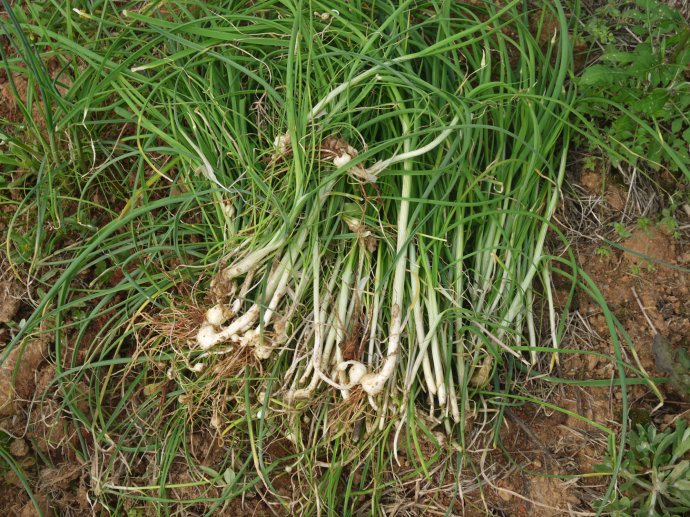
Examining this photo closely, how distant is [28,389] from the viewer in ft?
4.54

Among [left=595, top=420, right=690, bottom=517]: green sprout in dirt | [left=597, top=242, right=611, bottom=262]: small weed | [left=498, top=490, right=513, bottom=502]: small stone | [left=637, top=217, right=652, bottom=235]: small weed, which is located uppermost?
[left=637, top=217, right=652, bottom=235]: small weed

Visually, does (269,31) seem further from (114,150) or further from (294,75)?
(114,150)

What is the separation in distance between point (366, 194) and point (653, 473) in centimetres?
91

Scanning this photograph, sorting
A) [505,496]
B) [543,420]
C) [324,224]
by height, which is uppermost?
[324,224]

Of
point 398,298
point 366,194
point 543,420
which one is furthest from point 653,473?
point 366,194

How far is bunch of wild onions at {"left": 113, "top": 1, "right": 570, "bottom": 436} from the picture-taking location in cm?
115

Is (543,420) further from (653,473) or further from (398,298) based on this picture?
(398,298)

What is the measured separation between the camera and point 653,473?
1124mm

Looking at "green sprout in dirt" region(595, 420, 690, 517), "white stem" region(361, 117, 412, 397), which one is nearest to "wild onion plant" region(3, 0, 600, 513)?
"white stem" region(361, 117, 412, 397)

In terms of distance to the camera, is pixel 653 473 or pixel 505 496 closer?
pixel 653 473

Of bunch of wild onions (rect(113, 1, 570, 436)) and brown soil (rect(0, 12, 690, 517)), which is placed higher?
bunch of wild onions (rect(113, 1, 570, 436))

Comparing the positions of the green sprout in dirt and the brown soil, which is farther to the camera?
the brown soil

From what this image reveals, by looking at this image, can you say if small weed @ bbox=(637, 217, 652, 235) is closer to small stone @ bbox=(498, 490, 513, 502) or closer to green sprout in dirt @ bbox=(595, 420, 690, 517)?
green sprout in dirt @ bbox=(595, 420, 690, 517)

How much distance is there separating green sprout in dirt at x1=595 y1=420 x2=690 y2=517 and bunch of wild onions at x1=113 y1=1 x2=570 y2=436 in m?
0.34
